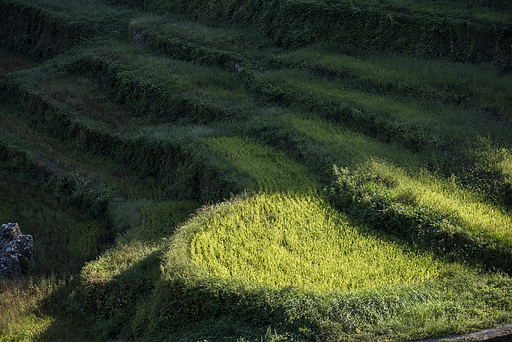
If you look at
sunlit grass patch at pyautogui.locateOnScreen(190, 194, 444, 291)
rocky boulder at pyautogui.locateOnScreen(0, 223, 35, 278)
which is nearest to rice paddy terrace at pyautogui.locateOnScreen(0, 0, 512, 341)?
sunlit grass patch at pyautogui.locateOnScreen(190, 194, 444, 291)

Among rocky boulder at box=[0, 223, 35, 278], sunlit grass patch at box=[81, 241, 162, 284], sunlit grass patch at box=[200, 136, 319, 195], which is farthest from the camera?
sunlit grass patch at box=[200, 136, 319, 195]

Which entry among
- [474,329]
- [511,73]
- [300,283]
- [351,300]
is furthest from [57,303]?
[511,73]

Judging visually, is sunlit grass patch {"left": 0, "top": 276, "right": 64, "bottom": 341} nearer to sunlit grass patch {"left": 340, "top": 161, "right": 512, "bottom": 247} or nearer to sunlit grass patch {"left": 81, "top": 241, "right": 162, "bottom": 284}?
sunlit grass patch {"left": 81, "top": 241, "right": 162, "bottom": 284}

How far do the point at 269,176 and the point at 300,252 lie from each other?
3032 mm

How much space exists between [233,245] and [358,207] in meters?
2.78

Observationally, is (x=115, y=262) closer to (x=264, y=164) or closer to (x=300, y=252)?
(x=300, y=252)

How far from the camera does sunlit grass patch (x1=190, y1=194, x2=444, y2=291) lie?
6.84 m

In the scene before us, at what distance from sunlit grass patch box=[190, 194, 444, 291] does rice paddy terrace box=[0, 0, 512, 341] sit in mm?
36

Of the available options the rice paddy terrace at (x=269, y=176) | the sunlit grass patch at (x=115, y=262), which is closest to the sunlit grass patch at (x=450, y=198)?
the rice paddy terrace at (x=269, y=176)

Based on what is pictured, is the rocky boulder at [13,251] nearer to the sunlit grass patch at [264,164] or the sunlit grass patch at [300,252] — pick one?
the sunlit grass patch at [300,252]

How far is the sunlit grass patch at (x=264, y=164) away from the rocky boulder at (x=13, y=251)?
5.04m

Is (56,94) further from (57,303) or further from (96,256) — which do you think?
(57,303)

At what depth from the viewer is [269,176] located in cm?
1020

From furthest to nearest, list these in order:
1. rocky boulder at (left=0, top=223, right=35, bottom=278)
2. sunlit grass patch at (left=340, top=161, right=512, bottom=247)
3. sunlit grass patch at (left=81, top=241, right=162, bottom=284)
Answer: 1. rocky boulder at (left=0, top=223, right=35, bottom=278)
2. sunlit grass patch at (left=81, top=241, right=162, bottom=284)
3. sunlit grass patch at (left=340, top=161, right=512, bottom=247)
